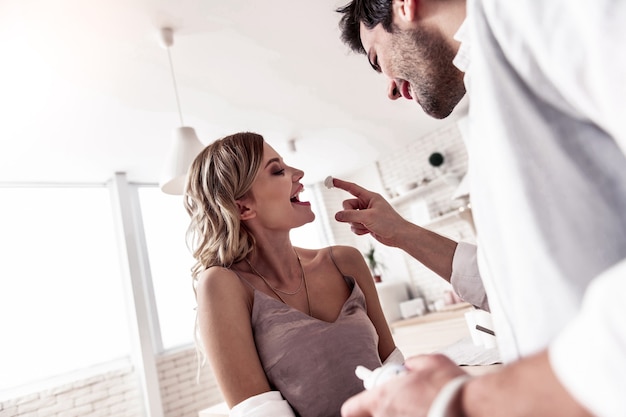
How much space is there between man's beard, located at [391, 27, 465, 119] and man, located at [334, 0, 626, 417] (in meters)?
0.28

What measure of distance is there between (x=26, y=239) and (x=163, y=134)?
180cm

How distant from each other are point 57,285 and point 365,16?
4.46m

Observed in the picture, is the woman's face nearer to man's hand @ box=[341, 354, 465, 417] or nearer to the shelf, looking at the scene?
man's hand @ box=[341, 354, 465, 417]

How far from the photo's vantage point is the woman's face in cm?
164

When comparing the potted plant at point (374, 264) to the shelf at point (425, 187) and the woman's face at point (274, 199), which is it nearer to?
the shelf at point (425, 187)

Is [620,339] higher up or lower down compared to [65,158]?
lower down

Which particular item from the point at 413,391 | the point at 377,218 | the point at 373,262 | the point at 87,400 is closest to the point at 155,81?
the point at 377,218

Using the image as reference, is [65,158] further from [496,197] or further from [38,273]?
[496,197]

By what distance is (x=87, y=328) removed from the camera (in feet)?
15.0

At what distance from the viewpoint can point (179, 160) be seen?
259 centimetres

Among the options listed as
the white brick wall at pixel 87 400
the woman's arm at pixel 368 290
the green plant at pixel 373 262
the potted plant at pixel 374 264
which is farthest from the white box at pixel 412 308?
the woman's arm at pixel 368 290

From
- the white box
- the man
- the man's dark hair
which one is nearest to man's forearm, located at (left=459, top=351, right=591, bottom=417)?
the man

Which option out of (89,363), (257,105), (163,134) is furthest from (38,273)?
(257,105)

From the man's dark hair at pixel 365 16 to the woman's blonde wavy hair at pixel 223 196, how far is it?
1.77ft
